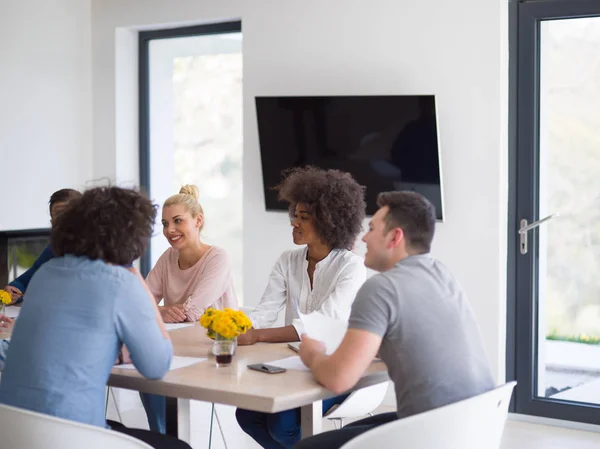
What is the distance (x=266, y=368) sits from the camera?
2.41 metres

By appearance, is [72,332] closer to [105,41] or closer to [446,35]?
[446,35]

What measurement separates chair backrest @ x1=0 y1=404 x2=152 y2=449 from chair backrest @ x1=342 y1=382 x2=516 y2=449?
22.0 inches

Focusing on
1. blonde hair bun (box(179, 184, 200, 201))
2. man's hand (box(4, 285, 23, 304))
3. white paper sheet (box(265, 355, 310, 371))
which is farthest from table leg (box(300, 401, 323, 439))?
man's hand (box(4, 285, 23, 304))

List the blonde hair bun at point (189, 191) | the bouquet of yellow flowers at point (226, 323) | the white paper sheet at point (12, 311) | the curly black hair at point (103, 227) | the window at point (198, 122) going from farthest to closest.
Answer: the window at point (198, 122)
the blonde hair bun at point (189, 191)
the white paper sheet at point (12, 311)
the bouquet of yellow flowers at point (226, 323)
the curly black hair at point (103, 227)

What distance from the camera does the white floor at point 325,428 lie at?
13.5ft

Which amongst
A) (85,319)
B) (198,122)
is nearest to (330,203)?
(85,319)

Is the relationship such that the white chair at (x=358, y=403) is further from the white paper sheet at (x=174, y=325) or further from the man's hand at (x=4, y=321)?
the man's hand at (x=4, y=321)

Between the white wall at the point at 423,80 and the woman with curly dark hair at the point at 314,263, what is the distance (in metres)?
1.44

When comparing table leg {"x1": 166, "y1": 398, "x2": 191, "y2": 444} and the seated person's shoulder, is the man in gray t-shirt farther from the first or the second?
table leg {"x1": 166, "y1": 398, "x2": 191, "y2": 444}

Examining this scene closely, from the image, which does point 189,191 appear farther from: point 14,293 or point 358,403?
point 358,403

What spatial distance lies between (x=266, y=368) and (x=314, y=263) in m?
0.88

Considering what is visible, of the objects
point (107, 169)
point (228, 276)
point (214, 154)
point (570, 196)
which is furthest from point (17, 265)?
point (570, 196)

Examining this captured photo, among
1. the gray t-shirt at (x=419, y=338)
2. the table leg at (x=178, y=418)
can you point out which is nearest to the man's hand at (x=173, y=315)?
the table leg at (x=178, y=418)

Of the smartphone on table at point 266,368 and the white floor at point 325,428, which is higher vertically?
the smartphone on table at point 266,368
